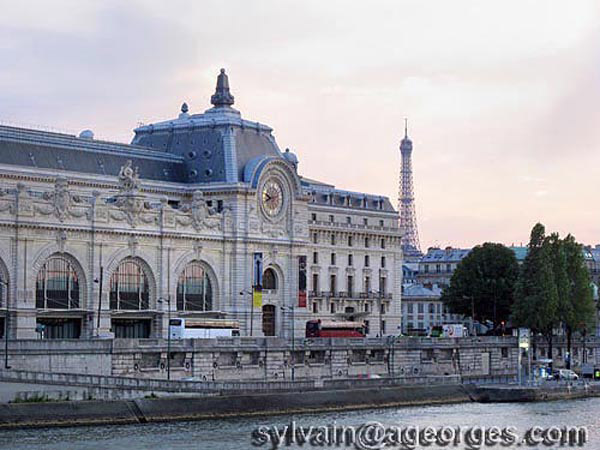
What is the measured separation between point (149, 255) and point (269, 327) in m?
17.6

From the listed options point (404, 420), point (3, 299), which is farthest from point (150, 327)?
point (404, 420)

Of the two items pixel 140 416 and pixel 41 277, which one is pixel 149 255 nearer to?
pixel 41 277

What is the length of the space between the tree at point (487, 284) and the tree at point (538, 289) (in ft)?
54.6

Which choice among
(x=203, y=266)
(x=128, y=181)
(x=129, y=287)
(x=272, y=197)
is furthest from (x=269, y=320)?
(x=128, y=181)

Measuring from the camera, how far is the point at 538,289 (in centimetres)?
14212

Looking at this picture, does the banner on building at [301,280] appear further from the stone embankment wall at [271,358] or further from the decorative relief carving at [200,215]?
the stone embankment wall at [271,358]

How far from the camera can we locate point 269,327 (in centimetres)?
14088

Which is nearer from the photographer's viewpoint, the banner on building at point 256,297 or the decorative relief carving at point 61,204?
the decorative relief carving at point 61,204

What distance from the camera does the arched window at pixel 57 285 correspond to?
389 ft

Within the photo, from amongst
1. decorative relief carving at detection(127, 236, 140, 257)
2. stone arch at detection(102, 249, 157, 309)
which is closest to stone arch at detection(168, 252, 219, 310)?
stone arch at detection(102, 249, 157, 309)

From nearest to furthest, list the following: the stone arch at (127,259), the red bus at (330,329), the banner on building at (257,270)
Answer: the stone arch at (127,259), the red bus at (330,329), the banner on building at (257,270)

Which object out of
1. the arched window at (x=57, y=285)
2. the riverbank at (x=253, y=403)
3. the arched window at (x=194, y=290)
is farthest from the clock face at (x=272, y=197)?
the riverbank at (x=253, y=403)

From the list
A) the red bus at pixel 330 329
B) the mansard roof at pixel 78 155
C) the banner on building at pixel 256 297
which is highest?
the mansard roof at pixel 78 155

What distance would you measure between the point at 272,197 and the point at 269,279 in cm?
700
